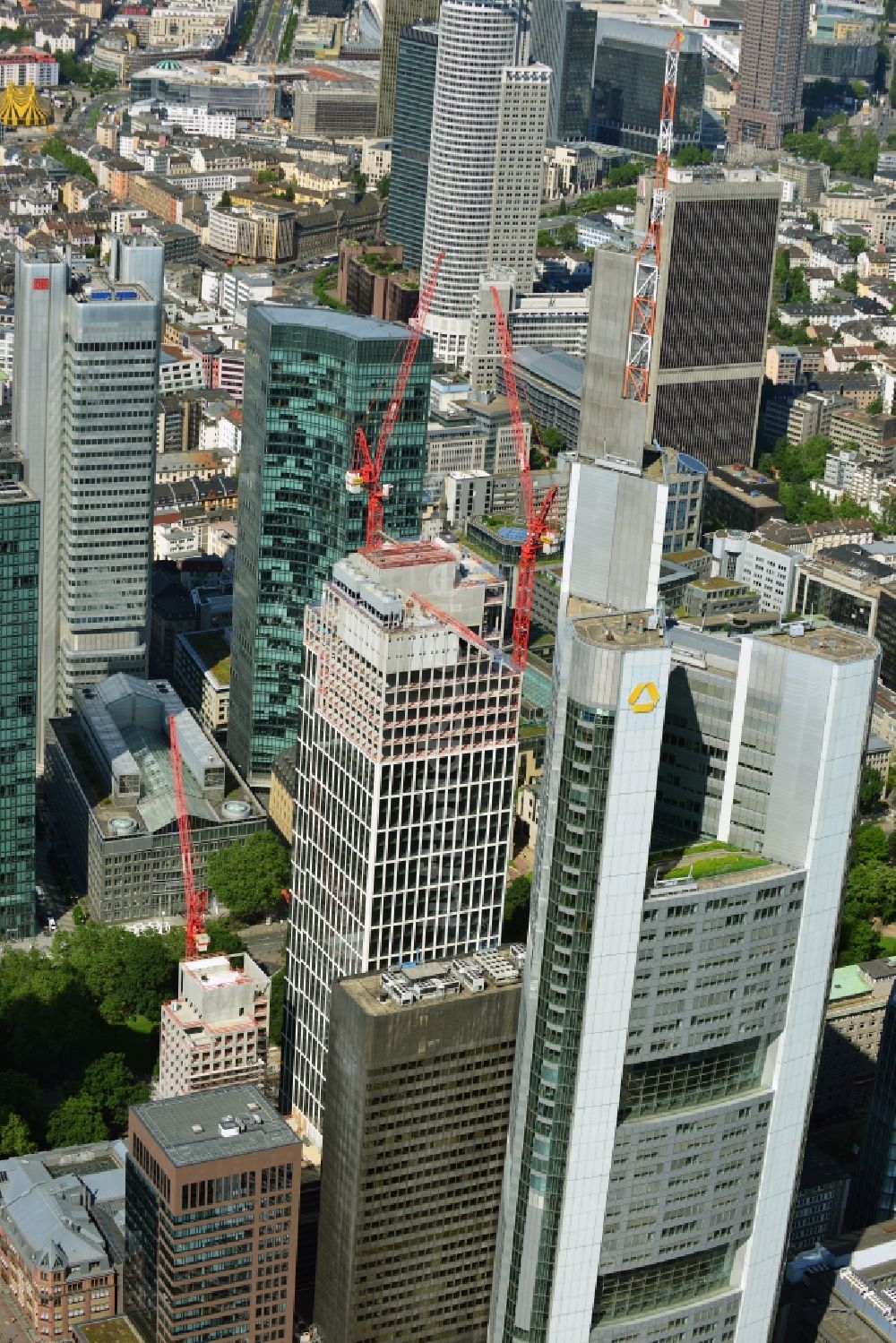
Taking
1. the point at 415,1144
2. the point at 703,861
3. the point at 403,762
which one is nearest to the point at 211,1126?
the point at 415,1144

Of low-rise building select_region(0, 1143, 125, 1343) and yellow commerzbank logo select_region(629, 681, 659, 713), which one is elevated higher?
yellow commerzbank logo select_region(629, 681, 659, 713)

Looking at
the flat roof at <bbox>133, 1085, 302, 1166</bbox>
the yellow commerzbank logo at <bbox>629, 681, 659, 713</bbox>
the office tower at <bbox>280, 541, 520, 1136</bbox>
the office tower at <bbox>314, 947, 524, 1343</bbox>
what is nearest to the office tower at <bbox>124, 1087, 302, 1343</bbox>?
the flat roof at <bbox>133, 1085, 302, 1166</bbox>

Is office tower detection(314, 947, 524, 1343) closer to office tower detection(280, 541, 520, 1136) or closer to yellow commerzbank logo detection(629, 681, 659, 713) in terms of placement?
office tower detection(280, 541, 520, 1136)

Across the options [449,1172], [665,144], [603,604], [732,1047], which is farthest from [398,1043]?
[665,144]

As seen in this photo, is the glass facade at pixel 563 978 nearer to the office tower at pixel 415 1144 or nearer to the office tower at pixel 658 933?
the office tower at pixel 658 933

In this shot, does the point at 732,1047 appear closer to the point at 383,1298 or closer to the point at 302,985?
the point at 383,1298

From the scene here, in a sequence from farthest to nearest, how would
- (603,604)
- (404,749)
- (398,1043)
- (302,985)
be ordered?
(302,985) → (404,749) → (398,1043) → (603,604)

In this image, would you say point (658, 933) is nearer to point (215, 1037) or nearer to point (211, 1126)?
point (211, 1126)
